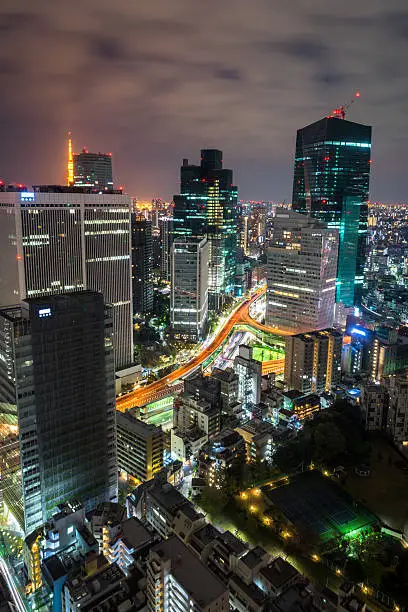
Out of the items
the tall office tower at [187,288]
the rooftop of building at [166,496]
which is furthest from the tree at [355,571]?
the tall office tower at [187,288]

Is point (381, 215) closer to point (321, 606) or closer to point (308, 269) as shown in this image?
point (308, 269)

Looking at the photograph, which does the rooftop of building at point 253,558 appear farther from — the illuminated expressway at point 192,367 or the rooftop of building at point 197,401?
the illuminated expressway at point 192,367

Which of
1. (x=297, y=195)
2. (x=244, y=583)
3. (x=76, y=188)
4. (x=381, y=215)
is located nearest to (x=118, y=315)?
(x=76, y=188)

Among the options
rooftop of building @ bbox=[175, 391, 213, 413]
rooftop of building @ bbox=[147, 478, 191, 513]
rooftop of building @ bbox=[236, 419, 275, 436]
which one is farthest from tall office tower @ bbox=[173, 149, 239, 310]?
rooftop of building @ bbox=[147, 478, 191, 513]

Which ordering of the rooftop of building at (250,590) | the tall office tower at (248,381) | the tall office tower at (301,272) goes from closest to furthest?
the rooftop of building at (250,590) < the tall office tower at (248,381) < the tall office tower at (301,272)

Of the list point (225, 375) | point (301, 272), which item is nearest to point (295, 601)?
point (225, 375)

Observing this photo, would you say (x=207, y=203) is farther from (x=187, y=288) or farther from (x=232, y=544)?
(x=232, y=544)

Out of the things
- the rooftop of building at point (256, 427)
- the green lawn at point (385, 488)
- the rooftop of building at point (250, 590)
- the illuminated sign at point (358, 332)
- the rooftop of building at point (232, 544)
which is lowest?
the green lawn at point (385, 488)
